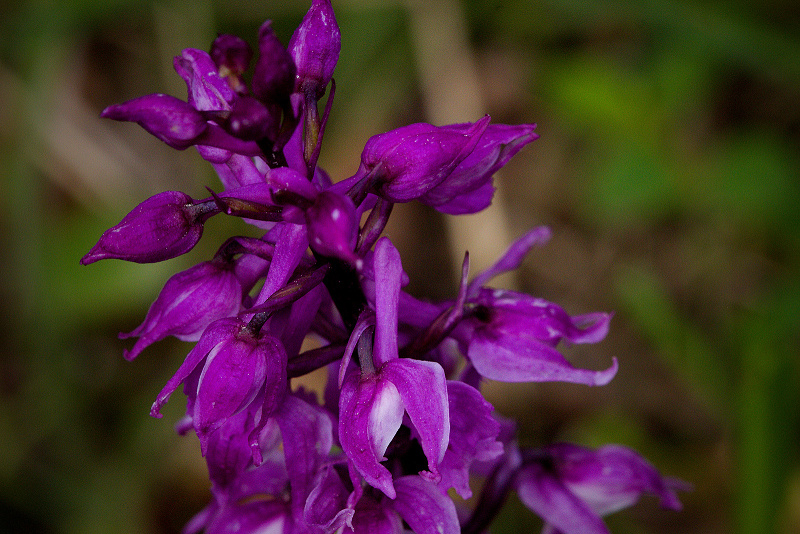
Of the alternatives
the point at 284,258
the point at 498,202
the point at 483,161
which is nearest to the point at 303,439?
the point at 284,258

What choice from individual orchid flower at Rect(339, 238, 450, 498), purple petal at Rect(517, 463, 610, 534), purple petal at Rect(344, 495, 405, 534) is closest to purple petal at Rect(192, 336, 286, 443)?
individual orchid flower at Rect(339, 238, 450, 498)

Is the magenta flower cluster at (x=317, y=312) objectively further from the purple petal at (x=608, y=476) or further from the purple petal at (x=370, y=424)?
the purple petal at (x=608, y=476)

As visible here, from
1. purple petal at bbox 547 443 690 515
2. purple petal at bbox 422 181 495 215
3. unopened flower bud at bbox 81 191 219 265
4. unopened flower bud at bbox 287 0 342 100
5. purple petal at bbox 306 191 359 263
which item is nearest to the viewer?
purple petal at bbox 306 191 359 263

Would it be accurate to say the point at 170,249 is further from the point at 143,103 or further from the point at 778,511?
the point at 778,511

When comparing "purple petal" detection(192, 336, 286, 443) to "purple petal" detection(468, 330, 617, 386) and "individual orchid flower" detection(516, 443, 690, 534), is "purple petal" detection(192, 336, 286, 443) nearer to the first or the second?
"purple petal" detection(468, 330, 617, 386)

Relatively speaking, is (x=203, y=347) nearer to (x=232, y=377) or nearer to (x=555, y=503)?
(x=232, y=377)

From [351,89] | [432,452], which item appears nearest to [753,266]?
[351,89]

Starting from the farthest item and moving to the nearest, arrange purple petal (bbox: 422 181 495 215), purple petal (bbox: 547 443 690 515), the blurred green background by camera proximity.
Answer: the blurred green background → purple petal (bbox: 547 443 690 515) → purple petal (bbox: 422 181 495 215)

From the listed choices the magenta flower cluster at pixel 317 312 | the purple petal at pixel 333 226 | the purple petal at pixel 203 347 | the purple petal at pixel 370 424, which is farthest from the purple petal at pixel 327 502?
the purple petal at pixel 333 226
